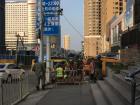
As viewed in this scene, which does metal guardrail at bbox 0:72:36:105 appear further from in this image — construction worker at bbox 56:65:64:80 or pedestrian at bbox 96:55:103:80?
pedestrian at bbox 96:55:103:80

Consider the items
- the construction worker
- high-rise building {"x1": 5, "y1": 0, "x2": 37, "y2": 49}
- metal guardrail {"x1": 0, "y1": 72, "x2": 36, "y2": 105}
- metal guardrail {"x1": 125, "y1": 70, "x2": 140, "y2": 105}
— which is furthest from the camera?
high-rise building {"x1": 5, "y1": 0, "x2": 37, "y2": 49}

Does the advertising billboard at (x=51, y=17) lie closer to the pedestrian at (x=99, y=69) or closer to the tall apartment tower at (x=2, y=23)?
the pedestrian at (x=99, y=69)

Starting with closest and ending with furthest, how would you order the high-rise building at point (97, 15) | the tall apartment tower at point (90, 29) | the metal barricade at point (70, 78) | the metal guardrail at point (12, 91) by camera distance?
the metal guardrail at point (12, 91) < the metal barricade at point (70, 78) < the tall apartment tower at point (90, 29) < the high-rise building at point (97, 15)

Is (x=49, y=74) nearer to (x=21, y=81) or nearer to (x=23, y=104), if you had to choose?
(x=21, y=81)

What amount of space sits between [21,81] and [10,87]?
2853mm

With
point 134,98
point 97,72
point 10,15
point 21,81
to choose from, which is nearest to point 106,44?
point 10,15

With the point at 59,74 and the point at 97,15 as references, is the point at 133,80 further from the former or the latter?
the point at 97,15

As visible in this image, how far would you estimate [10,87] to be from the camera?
50.4ft

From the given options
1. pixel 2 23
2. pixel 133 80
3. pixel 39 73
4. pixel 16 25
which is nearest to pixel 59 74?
pixel 39 73

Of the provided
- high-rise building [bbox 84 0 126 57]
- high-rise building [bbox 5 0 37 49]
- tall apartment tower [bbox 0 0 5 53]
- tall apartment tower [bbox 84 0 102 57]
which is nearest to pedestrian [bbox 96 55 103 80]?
high-rise building [bbox 5 0 37 49]

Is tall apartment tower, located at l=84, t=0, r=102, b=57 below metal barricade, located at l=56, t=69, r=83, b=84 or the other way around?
the other way around

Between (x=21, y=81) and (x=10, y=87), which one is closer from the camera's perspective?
(x=10, y=87)

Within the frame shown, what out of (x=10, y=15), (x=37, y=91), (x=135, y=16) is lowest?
(x=37, y=91)

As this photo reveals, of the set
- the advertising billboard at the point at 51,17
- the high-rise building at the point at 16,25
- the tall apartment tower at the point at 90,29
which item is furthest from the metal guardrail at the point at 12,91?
the tall apartment tower at the point at 90,29
